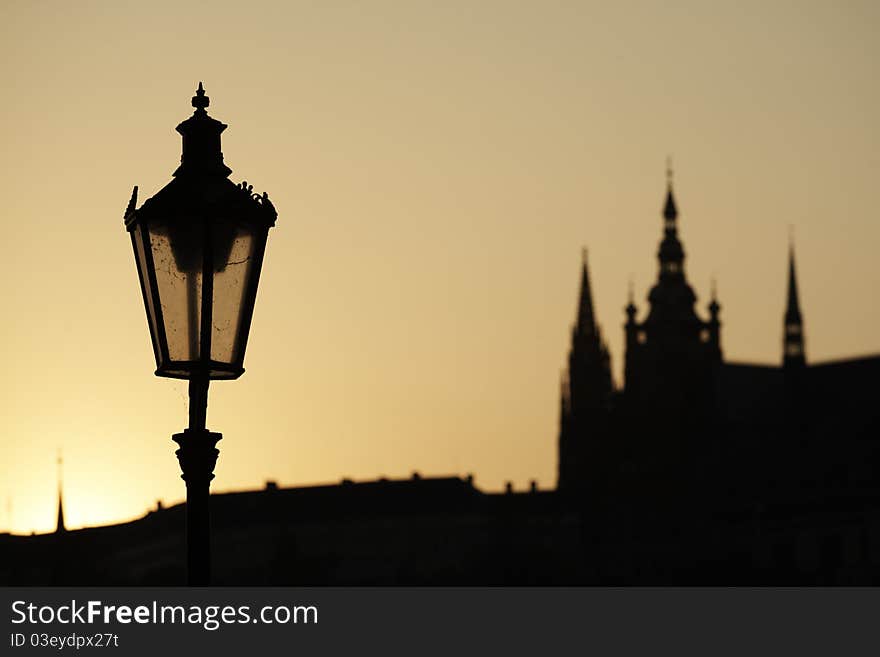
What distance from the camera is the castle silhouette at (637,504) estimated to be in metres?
144

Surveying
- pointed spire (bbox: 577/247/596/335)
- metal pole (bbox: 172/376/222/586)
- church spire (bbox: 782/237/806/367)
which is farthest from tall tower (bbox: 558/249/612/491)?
metal pole (bbox: 172/376/222/586)

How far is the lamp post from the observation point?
36.3ft

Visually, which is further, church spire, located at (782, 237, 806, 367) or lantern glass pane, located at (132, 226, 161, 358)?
church spire, located at (782, 237, 806, 367)

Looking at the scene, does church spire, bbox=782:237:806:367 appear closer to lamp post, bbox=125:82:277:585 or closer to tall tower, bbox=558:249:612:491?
tall tower, bbox=558:249:612:491

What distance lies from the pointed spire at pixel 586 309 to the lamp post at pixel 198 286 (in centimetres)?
13646

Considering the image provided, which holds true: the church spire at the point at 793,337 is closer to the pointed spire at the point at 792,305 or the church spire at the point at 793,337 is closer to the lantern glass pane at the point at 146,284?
the pointed spire at the point at 792,305

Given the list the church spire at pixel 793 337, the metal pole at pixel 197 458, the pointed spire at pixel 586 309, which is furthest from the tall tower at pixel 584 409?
the metal pole at pixel 197 458

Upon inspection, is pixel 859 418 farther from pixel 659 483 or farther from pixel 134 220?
pixel 134 220

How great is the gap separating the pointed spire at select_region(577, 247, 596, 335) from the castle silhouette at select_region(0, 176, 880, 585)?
149mm

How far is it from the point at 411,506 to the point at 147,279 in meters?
138

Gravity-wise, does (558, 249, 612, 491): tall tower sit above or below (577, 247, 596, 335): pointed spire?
below

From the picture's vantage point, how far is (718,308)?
506 ft

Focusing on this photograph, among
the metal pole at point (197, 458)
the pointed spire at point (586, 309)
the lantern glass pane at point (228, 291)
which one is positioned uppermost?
the pointed spire at point (586, 309)
